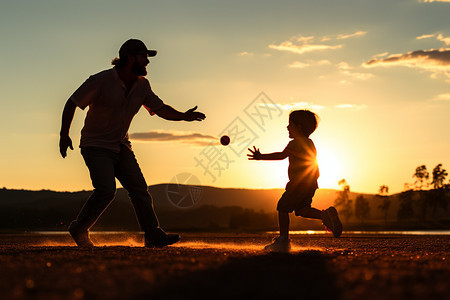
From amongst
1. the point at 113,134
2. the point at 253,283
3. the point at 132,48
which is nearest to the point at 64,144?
the point at 113,134

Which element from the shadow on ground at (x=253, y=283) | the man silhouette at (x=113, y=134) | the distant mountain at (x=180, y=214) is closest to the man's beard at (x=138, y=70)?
the man silhouette at (x=113, y=134)

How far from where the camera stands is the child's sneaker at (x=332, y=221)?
8166 millimetres

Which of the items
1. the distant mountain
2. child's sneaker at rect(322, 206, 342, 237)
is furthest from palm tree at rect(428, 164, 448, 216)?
child's sneaker at rect(322, 206, 342, 237)

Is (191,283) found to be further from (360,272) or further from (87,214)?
(87,214)

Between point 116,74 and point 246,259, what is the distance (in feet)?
11.1

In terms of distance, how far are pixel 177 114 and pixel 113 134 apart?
1284 mm

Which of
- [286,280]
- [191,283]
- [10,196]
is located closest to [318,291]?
[286,280]

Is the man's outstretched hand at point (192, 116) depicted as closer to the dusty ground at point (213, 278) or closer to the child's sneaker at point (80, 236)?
the child's sneaker at point (80, 236)

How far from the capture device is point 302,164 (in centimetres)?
829

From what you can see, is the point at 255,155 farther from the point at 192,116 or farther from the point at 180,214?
the point at 180,214

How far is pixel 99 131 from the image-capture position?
25.3ft

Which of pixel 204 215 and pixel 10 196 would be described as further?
pixel 10 196

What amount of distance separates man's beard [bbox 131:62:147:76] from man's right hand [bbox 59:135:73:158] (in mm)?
1319

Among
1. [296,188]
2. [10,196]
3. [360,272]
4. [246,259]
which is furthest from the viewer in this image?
[10,196]
